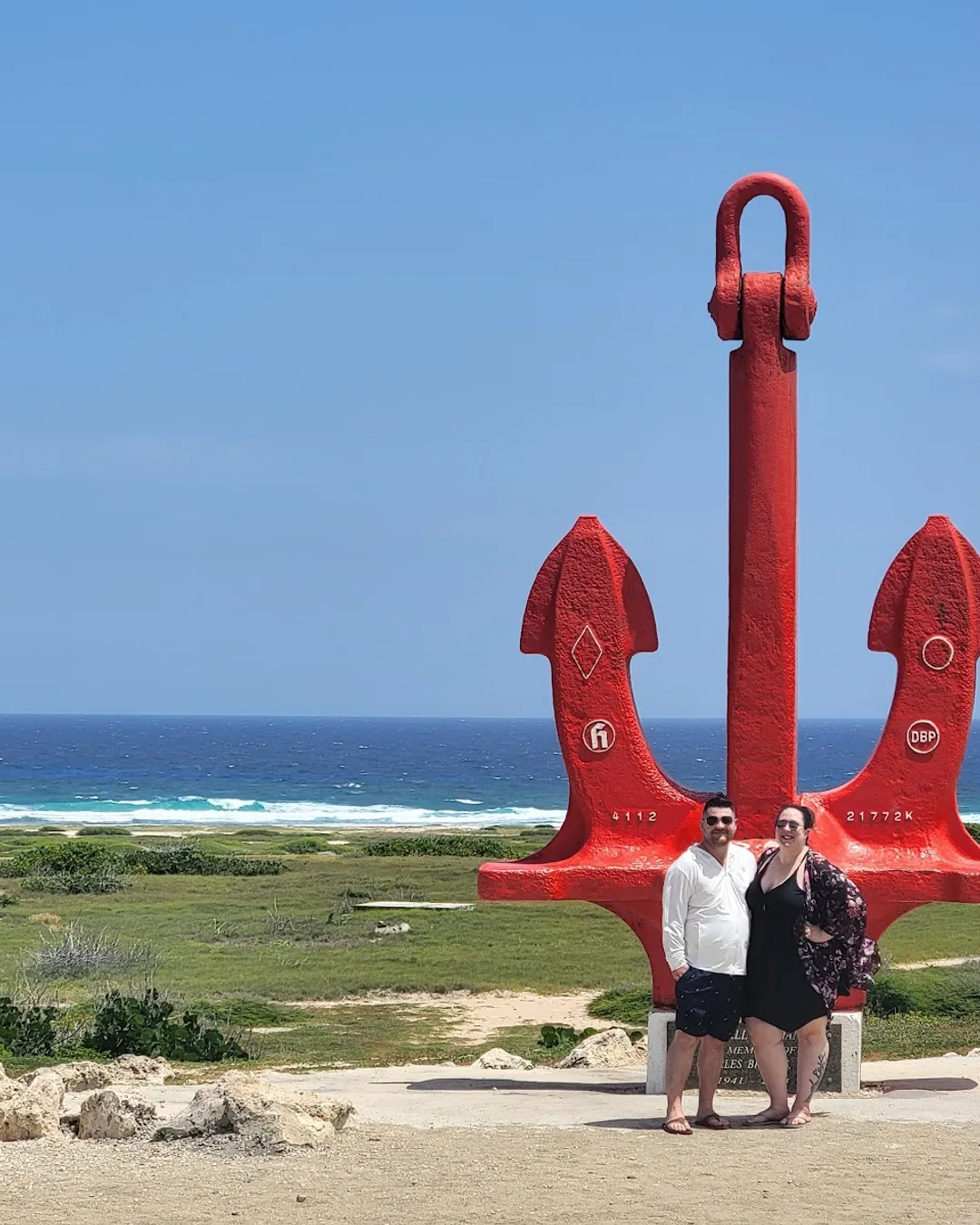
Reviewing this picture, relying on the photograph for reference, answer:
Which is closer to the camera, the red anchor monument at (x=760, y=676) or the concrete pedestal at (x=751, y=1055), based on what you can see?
the concrete pedestal at (x=751, y=1055)

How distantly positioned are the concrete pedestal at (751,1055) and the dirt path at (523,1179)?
2.68ft

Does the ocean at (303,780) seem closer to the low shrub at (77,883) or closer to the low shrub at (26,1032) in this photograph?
the low shrub at (77,883)

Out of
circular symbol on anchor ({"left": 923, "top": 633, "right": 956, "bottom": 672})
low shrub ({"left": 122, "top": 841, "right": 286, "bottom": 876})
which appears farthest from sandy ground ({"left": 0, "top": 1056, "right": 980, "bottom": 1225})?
low shrub ({"left": 122, "top": 841, "right": 286, "bottom": 876})

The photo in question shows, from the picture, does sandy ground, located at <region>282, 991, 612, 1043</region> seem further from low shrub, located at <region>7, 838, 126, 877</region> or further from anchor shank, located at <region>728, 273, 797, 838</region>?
low shrub, located at <region>7, 838, 126, 877</region>

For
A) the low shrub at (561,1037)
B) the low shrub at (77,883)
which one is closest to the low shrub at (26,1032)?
the low shrub at (561,1037)

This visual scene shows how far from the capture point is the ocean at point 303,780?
58.2 m

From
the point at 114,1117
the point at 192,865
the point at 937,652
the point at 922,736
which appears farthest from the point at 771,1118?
the point at 192,865

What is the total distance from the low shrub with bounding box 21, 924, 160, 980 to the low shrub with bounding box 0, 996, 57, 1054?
3.92 metres

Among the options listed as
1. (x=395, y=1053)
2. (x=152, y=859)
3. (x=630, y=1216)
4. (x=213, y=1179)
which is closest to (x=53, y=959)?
(x=395, y=1053)

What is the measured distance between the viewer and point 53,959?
16.0 metres

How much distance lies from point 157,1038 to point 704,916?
577 cm

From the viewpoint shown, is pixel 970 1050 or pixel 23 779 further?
pixel 23 779

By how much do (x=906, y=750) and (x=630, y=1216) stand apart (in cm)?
360

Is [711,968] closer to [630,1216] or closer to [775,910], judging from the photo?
[775,910]
